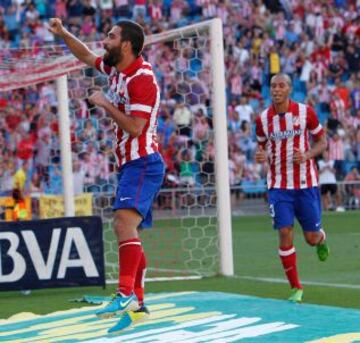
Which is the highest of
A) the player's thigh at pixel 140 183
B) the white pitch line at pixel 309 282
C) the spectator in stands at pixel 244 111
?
the spectator in stands at pixel 244 111

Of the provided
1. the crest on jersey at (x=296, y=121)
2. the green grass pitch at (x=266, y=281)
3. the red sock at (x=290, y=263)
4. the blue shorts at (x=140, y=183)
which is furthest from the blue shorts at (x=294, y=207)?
the blue shorts at (x=140, y=183)

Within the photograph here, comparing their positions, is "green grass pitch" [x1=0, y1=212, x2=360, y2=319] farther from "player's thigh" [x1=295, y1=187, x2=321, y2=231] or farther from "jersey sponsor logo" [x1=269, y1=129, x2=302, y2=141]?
"jersey sponsor logo" [x1=269, y1=129, x2=302, y2=141]

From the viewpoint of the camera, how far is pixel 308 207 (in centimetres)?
1077

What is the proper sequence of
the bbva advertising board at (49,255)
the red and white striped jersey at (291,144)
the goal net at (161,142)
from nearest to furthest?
the red and white striped jersey at (291,144)
the bbva advertising board at (49,255)
the goal net at (161,142)

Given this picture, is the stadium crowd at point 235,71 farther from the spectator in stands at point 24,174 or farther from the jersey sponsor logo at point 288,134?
the jersey sponsor logo at point 288,134

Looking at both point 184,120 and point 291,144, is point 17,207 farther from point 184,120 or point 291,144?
point 291,144

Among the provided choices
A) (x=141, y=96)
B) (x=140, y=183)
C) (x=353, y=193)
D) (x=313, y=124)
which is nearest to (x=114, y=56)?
(x=141, y=96)

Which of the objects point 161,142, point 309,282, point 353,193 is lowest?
point 309,282

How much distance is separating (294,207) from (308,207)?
5.4 inches

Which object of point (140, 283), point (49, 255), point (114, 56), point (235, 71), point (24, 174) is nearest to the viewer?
point (114, 56)

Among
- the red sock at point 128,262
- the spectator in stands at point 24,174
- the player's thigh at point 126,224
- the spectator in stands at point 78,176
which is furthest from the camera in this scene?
the spectator in stands at point 24,174

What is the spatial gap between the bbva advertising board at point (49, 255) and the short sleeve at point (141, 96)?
3622mm

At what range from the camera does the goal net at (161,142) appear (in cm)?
1312

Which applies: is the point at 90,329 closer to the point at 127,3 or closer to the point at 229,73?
the point at 229,73
